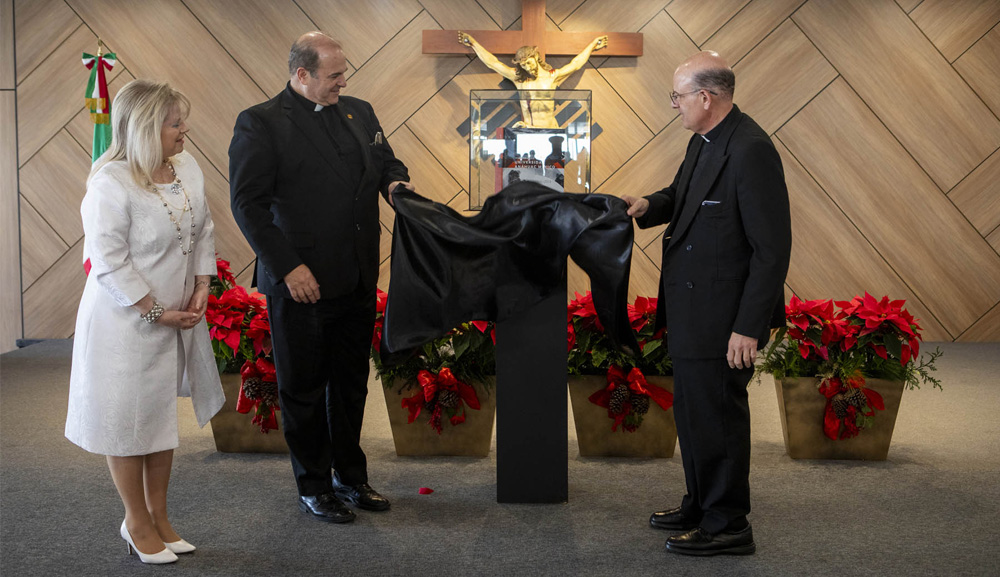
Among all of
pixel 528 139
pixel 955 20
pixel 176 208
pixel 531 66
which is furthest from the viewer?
pixel 955 20

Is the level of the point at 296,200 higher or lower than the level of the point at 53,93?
lower

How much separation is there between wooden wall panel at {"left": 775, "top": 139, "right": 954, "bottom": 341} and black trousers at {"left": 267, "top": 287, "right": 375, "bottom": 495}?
165 inches

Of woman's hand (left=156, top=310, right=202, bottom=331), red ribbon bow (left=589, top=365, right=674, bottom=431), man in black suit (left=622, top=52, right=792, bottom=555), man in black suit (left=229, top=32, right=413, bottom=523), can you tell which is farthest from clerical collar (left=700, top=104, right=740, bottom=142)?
woman's hand (left=156, top=310, right=202, bottom=331)

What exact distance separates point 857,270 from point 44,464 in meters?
5.24

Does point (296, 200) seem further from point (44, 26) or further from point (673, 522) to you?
point (44, 26)

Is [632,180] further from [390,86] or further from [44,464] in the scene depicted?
→ [44,464]

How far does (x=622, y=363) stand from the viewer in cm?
341

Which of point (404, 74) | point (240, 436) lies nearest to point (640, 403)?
point (240, 436)

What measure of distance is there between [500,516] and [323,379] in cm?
72

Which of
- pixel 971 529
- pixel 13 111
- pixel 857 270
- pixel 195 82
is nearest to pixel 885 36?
pixel 857 270

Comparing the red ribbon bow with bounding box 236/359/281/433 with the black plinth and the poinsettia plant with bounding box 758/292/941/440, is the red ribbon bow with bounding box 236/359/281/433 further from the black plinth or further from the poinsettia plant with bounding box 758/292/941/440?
the poinsettia plant with bounding box 758/292/941/440

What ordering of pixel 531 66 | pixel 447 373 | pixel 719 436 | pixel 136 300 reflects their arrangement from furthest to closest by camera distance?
pixel 531 66
pixel 447 373
pixel 719 436
pixel 136 300

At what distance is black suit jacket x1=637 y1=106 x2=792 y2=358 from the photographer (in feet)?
7.71

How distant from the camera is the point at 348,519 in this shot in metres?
2.72
